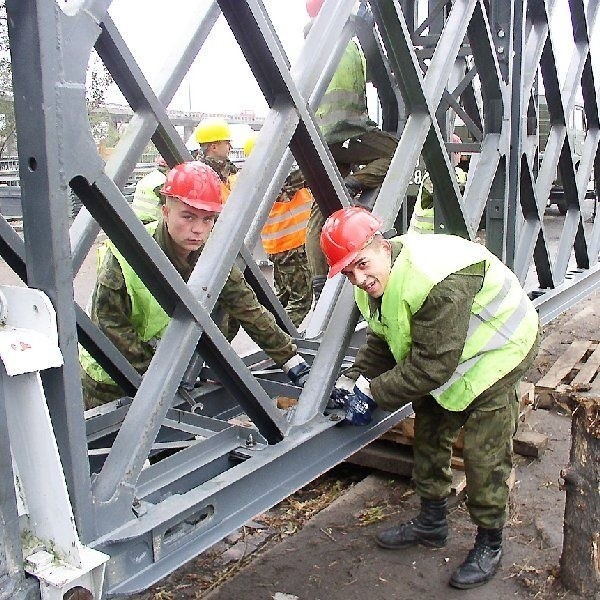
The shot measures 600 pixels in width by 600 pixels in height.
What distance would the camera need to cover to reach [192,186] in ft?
10.1

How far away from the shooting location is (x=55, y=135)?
1.85 m

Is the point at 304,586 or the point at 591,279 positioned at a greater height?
the point at 591,279

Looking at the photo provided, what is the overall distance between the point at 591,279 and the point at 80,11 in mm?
5238

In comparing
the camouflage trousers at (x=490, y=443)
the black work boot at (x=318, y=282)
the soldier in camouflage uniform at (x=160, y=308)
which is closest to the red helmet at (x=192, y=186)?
the soldier in camouflage uniform at (x=160, y=308)

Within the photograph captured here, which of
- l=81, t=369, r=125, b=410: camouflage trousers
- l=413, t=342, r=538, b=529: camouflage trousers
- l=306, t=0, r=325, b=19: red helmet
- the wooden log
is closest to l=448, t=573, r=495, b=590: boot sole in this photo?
l=413, t=342, r=538, b=529: camouflage trousers

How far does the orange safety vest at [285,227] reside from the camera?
695cm

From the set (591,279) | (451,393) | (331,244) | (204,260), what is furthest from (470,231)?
(591,279)

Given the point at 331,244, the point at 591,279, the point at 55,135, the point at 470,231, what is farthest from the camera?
the point at 591,279

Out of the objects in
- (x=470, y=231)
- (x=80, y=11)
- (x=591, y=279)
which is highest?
(x=80, y=11)

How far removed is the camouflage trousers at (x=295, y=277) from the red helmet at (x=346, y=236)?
13.2 feet

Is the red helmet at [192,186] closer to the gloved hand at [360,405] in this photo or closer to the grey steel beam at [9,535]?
the gloved hand at [360,405]

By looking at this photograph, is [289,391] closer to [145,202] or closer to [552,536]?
[552,536]

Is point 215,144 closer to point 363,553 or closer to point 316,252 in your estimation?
point 316,252

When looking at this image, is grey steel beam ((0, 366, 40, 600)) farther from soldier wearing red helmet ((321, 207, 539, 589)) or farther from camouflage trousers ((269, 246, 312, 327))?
camouflage trousers ((269, 246, 312, 327))
